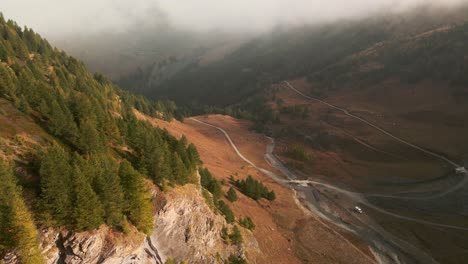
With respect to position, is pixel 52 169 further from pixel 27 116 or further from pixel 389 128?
pixel 389 128

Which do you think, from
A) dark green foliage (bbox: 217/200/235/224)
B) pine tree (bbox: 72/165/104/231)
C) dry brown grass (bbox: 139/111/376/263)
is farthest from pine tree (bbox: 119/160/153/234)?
dry brown grass (bbox: 139/111/376/263)

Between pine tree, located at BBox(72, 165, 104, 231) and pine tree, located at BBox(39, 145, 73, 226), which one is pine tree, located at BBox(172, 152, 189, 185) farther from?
pine tree, located at BBox(39, 145, 73, 226)

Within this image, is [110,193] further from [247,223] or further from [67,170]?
[247,223]

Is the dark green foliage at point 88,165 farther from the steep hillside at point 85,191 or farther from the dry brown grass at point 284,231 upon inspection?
the dry brown grass at point 284,231

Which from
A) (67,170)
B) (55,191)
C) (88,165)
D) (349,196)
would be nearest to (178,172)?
(88,165)

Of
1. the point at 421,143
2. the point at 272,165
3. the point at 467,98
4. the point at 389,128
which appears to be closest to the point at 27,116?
the point at 272,165

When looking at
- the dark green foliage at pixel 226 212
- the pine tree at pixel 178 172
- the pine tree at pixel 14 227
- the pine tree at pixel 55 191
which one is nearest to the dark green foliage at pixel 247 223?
the dark green foliage at pixel 226 212
